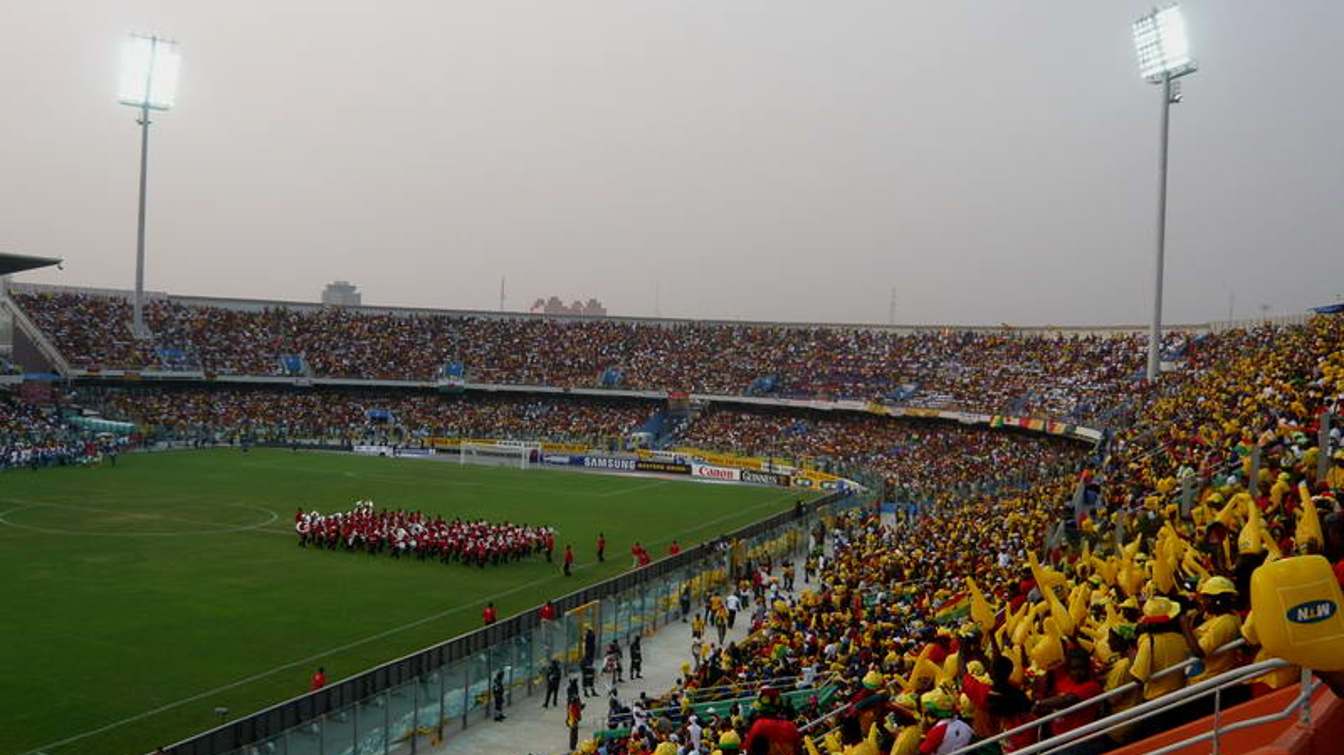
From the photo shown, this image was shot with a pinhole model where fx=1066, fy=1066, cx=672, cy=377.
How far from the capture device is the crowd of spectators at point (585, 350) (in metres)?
53.7

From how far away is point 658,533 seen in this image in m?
35.1

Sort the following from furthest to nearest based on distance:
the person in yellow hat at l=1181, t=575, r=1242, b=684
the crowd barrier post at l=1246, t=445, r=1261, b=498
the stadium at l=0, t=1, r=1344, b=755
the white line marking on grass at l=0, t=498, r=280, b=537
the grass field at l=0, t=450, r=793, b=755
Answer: the white line marking on grass at l=0, t=498, r=280, b=537 < the grass field at l=0, t=450, r=793, b=755 < the crowd barrier post at l=1246, t=445, r=1261, b=498 < the stadium at l=0, t=1, r=1344, b=755 < the person in yellow hat at l=1181, t=575, r=1242, b=684

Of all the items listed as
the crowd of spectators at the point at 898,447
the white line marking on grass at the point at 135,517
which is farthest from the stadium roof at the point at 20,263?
the crowd of spectators at the point at 898,447

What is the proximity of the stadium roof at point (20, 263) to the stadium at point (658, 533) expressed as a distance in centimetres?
46

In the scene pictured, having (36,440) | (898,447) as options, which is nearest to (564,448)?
(898,447)

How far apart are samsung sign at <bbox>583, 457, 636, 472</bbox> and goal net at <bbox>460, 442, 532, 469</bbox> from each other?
137 inches

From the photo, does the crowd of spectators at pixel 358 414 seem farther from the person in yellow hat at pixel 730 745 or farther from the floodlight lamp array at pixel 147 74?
the person in yellow hat at pixel 730 745

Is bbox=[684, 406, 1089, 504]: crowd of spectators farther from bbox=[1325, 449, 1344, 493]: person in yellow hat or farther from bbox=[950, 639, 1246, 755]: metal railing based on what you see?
bbox=[950, 639, 1246, 755]: metal railing

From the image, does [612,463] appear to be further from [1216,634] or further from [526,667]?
[1216,634]

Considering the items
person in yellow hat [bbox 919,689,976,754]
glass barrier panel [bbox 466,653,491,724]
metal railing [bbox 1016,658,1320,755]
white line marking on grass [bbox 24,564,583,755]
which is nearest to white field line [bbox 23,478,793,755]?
white line marking on grass [bbox 24,564,583,755]

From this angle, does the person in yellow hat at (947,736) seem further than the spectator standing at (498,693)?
No

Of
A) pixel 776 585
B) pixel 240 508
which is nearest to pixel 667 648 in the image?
pixel 776 585

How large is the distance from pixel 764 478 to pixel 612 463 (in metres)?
8.77

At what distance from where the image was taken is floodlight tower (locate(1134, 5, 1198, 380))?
114 ft
